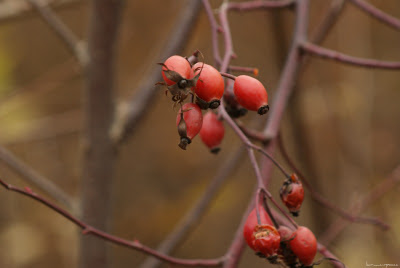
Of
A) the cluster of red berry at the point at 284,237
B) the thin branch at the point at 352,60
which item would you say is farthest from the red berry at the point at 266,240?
the thin branch at the point at 352,60

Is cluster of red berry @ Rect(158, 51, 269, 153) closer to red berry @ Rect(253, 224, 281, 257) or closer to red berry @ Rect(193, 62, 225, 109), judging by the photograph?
red berry @ Rect(193, 62, 225, 109)

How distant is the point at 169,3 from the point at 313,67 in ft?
2.75

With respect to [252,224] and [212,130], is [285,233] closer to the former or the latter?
[252,224]

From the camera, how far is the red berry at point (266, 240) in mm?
528

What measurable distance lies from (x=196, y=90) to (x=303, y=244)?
24cm

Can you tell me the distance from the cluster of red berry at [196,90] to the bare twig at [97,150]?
0.61m

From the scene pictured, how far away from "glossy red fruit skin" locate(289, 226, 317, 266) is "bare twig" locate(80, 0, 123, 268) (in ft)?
2.26

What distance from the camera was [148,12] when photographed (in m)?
2.32

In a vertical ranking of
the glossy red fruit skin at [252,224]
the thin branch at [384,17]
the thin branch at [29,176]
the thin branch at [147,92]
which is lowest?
the thin branch at [29,176]

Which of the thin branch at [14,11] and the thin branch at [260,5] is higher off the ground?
the thin branch at [260,5]

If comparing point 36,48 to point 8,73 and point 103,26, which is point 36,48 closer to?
point 8,73

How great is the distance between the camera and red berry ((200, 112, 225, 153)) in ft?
2.32

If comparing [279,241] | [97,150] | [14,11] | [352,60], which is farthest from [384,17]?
[14,11]

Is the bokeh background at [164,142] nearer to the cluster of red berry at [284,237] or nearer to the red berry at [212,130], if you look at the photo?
the red berry at [212,130]
